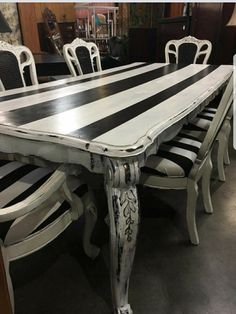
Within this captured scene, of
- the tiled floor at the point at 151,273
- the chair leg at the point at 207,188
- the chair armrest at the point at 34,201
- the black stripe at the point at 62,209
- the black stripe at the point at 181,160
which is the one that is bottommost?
the tiled floor at the point at 151,273

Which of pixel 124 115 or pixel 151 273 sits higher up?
pixel 124 115

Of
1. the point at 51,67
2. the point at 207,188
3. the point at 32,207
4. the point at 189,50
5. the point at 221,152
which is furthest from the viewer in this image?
the point at 189,50

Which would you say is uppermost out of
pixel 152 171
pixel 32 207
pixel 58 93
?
pixel 58 93

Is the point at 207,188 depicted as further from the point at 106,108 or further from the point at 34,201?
the point at 34,201

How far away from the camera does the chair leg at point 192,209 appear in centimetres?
132

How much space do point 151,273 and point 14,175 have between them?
802 millimetres

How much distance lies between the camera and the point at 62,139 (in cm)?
82

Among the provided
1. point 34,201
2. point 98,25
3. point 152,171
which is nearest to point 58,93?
point 152,171

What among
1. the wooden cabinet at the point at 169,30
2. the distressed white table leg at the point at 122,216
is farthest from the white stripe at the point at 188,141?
the wooden cabinet at the point at 169,30

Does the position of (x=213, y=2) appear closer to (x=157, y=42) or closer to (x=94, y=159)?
(x=157, y=42)

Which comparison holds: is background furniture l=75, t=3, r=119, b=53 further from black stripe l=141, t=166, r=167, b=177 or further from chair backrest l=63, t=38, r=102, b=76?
black stripe l=141, t=166, r=167, b=177

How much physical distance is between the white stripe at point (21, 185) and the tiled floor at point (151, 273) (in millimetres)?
521

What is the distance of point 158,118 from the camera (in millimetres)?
997

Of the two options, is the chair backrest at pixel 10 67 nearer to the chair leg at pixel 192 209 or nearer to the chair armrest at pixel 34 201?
the chair armrest at pixel 34 201
